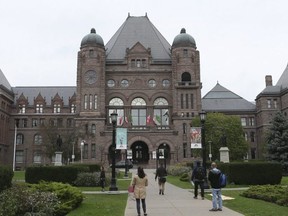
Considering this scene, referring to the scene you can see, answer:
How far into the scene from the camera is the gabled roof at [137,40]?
261 ft

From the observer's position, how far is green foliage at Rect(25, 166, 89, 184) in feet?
94.2

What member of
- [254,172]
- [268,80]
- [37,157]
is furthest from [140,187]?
[268,80]

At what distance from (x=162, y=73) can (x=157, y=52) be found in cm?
609

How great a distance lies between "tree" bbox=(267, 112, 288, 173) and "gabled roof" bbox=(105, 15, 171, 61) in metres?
34.0

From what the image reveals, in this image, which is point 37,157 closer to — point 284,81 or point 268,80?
point 268,80

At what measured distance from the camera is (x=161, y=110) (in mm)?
75688

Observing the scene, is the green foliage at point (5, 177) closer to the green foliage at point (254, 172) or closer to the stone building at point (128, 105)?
the green foliage at point (254, 172)

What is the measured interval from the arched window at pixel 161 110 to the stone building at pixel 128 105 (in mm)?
143

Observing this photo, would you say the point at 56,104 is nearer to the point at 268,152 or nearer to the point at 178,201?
the point at 268,152

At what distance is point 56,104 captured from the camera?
284 feet

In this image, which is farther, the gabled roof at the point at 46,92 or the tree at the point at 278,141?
the gabled roof at the point at 46,92

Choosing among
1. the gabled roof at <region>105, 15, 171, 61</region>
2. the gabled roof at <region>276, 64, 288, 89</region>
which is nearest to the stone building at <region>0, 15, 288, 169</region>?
the gabled roof at <region>105, 15, 171, 61</region>

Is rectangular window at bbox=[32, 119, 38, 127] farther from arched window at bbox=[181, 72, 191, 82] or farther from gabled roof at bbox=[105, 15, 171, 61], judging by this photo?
arched window at bbox=[181, 72, 191, 82]

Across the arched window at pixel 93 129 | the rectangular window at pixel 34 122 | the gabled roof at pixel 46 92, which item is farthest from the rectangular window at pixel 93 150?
the rectangular window at pixel 34 122
